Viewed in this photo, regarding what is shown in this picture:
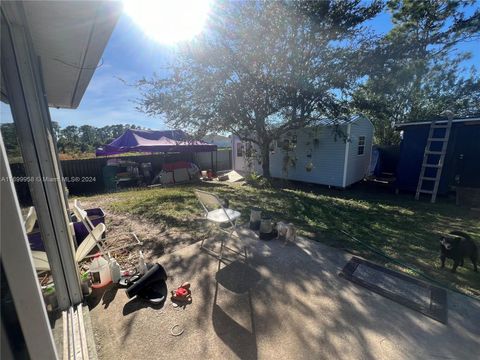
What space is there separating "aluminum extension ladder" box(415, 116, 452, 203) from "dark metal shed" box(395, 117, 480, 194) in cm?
25

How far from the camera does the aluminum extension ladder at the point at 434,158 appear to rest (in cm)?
679

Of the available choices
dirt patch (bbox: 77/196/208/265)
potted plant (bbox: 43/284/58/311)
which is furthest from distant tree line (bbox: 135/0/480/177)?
potted plant (bbox: 43/284/58/311)

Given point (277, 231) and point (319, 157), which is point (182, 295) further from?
point (319, 157)

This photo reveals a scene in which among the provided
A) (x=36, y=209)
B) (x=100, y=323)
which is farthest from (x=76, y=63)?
(x=100, y=323)

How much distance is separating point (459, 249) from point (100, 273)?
15.0ft

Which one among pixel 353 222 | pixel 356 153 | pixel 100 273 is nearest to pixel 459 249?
pixel 353 222

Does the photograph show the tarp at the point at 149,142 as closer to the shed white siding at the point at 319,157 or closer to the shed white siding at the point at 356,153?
the shed white siding at the point at 319,157

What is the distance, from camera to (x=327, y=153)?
30.7 feet

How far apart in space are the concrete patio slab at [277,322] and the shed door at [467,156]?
7793 mm

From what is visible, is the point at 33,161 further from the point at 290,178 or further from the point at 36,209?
Answer: the point at 290,178

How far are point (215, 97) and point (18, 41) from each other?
6737 mm

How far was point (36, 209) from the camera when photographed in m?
1.94

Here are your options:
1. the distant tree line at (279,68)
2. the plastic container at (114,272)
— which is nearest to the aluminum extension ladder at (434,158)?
the distant tree line at (279,68)

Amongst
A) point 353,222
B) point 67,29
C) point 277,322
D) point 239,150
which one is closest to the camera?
point 67,29
